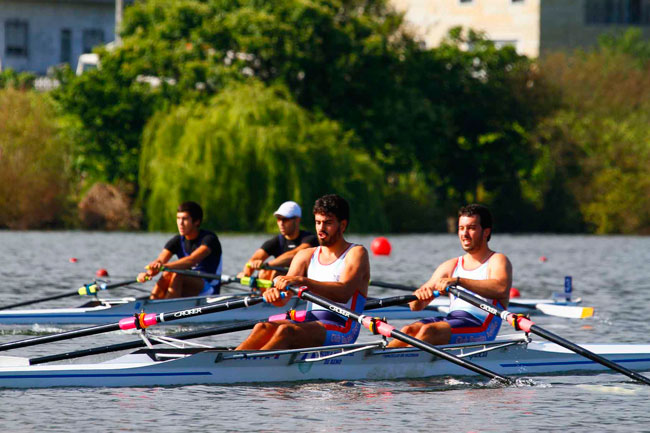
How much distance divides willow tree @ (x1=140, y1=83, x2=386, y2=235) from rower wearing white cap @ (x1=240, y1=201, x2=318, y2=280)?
2101cm

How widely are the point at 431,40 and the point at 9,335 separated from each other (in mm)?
48538

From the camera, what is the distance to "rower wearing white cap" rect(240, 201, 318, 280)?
642 inches

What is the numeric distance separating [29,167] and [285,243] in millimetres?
28002

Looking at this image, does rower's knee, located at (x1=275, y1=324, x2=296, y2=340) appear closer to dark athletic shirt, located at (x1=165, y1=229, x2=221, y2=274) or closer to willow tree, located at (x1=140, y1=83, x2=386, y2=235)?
dark athletic shirt, located at (x1=165, y1=229, x2=221, y2=274)

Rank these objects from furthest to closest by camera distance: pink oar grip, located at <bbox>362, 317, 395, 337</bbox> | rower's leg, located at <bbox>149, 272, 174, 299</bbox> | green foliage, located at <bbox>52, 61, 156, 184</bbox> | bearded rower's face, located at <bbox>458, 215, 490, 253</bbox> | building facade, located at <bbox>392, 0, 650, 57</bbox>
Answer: building facade, located at <bbox>392, 0, 650, 57</bbox>
green foliage, located at <bbox>52, 61, 156, 184</bbox>
rower's leg, located at <bbox>149, 272, 174, 299</bbox>
bearded rower's face, located at <bbox>458, 215, 490, 253</bbox>
pink oar grip, located at <bbox>362, 317, 395, 337</bbox>

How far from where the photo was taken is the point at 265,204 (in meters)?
39.0

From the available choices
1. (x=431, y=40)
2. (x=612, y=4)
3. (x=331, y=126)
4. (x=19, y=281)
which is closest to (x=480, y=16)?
(x=431, y=40)

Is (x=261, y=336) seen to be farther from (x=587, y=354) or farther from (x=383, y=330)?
(x=587, y=354)

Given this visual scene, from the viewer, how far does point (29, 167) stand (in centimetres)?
4372

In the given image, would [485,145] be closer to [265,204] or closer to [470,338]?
[265,204]

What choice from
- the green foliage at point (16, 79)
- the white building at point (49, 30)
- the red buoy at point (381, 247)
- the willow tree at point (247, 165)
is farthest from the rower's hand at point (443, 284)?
the white building at point (49, 30)

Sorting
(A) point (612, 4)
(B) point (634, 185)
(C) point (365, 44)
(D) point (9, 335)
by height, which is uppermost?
(A) point (612, 4)

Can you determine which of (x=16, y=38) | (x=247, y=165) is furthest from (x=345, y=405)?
(x=16, y=38)

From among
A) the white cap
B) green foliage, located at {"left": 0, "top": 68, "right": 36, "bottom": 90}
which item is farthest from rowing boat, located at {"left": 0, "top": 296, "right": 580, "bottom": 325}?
green foliage, located at {"left": 0, "top": 68, "right": 36, "bottom": 90}
